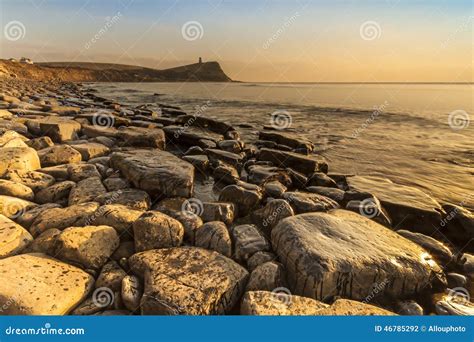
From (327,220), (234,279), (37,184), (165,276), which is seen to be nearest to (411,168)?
(327,220)

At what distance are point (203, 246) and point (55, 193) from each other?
2551 mm

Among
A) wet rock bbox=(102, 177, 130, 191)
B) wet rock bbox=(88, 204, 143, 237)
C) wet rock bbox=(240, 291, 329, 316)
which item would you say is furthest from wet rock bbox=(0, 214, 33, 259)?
wet rock bbox=(240, 291, 329, 316)

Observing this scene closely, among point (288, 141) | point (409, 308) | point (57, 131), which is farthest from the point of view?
point (288, 141)

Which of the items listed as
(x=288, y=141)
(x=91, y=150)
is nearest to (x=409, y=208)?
(x=288, y=141)

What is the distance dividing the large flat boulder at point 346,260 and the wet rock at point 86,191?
2.74 metres

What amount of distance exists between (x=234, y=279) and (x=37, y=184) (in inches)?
139

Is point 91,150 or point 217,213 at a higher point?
point 91,150

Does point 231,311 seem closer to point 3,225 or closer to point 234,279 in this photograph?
point 234,279

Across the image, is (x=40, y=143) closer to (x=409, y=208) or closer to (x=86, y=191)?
(x=86, y=191)

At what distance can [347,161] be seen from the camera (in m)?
9.19

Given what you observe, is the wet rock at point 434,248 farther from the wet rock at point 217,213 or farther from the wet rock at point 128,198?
the wet rock at point 128,198

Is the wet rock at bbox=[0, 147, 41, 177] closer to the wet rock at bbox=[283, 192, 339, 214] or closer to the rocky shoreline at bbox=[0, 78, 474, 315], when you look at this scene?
the rocky shoreline at bbox=[0, 78, 474, 315]

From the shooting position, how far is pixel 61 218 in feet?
12.0

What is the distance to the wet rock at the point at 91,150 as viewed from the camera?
20.9 feet
